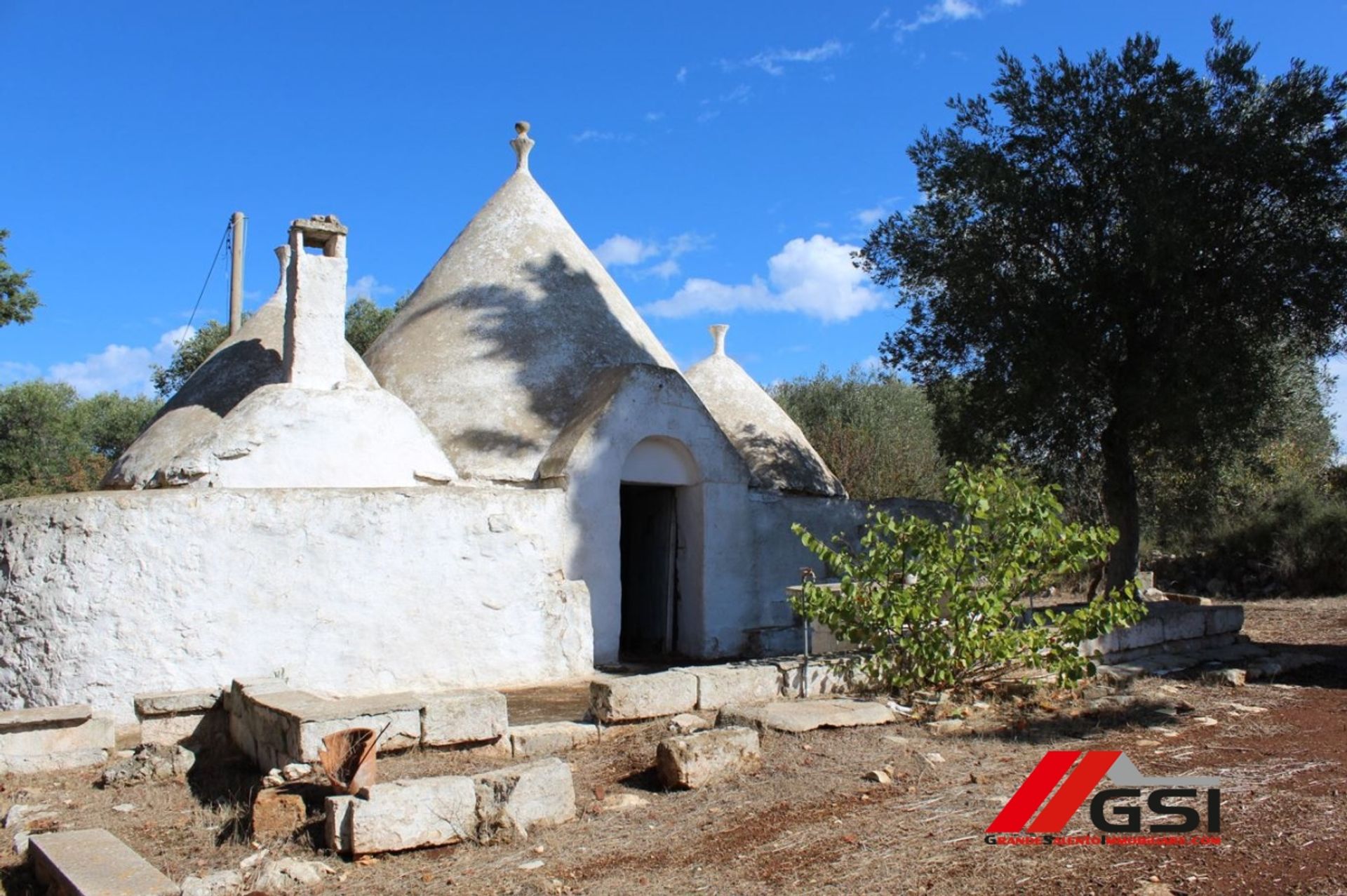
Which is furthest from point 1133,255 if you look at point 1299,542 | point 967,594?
point 1299,542

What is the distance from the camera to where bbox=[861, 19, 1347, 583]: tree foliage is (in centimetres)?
956

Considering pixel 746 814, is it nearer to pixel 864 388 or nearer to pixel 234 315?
pixel 234 315

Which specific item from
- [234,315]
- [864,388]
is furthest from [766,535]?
[864,388]

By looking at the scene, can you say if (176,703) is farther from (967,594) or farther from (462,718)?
(967,594)

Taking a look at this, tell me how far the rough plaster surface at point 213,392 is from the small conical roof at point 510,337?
902 millimetres

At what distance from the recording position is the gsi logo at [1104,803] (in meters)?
4.24

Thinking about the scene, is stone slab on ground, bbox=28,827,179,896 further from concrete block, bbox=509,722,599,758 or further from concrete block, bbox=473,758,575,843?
concrete block, bbox=509,722,599,758

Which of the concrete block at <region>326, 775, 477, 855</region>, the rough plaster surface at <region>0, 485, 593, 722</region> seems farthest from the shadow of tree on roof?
the concrete block at <region>326, 775, 477, 855</region>

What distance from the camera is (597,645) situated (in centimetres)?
984

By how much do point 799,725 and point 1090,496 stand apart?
9.71 meters

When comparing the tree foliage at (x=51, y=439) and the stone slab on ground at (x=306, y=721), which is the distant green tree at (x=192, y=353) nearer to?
the tree foliage at (x=51, y=439)

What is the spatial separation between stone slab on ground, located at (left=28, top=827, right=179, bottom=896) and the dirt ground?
200 mm

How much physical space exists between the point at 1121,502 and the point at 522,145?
814cm

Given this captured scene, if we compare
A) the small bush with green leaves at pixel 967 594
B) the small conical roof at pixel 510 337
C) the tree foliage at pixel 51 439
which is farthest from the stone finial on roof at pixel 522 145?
the tree foliage at pixel 51 439
